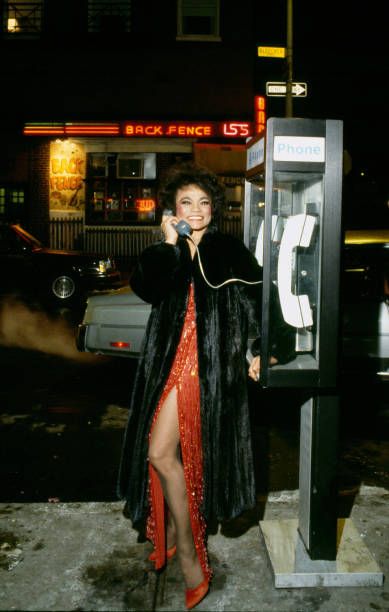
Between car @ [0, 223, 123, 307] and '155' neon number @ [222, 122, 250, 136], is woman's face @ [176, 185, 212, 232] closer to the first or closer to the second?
car @ [0, 223, 123, 307]

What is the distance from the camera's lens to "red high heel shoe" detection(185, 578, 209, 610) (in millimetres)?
2850

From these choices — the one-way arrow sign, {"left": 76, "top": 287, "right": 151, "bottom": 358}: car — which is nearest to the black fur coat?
{"left": 76, "top": 287, "right": 151, "bottom": 358}: car

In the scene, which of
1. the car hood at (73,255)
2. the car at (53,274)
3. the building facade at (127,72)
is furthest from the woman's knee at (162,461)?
the building facade at (127,72)

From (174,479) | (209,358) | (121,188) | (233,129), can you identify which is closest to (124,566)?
(174,479)

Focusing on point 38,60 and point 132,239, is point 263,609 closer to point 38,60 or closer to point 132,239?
point 132,239

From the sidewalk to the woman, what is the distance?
0.14 m

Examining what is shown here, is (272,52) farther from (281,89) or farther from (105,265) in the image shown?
(105,265)

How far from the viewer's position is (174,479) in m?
2.89

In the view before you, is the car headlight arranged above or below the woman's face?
below

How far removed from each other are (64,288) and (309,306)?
1222cm

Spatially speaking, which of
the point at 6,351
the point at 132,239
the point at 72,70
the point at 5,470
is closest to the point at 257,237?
the point at 5,470

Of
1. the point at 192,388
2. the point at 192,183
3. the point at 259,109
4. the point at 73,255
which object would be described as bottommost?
the point at 192,388

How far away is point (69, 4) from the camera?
20000 millimetres

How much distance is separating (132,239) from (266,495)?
1685 cm
